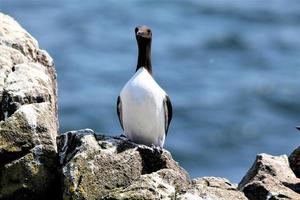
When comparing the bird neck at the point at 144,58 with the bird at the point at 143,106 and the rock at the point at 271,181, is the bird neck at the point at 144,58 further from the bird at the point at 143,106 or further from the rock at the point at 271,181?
the rock at the point at 271,181

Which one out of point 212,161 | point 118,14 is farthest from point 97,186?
point 118,14

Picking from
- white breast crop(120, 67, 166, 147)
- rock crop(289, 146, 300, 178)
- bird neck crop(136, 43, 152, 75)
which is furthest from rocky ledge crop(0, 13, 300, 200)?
bird neck crop(136, 43, 152, 75)

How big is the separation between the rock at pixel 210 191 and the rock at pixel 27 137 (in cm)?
144

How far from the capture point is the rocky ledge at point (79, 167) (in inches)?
423

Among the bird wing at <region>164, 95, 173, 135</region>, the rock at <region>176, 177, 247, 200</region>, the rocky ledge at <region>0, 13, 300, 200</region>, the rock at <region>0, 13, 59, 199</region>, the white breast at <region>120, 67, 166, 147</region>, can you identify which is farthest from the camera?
the bird wing at <region>164, 95, 173, 135</region>

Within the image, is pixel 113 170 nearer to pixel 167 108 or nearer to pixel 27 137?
pixel 27 137

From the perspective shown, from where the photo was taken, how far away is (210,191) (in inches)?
425

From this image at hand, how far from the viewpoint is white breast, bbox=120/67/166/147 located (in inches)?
503

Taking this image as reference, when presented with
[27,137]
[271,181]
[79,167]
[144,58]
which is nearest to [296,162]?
[271,181]

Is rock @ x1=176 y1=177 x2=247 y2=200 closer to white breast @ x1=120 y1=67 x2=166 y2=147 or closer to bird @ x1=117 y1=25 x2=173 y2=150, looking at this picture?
bird @ x1=117 y1=25 x2=173 y2=150

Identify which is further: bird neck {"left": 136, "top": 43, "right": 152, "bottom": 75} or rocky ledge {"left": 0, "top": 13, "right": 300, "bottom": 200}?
bird neck {"left": 136, "top": 43, "right": 152, "bottom": 75}

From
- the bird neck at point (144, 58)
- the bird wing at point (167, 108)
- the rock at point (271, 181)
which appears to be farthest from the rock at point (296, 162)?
the bird neck at point (144, 58)

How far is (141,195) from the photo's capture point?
10.4m

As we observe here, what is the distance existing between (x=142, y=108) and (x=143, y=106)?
30 mm
